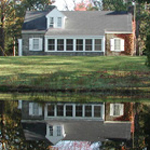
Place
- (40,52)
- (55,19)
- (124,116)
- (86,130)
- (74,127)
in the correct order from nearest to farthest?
(86,130) → (74,127) → (124,116) → (40,52) → (55,19)

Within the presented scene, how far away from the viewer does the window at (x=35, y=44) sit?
37.8 meters

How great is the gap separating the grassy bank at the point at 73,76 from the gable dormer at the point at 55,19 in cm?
1219

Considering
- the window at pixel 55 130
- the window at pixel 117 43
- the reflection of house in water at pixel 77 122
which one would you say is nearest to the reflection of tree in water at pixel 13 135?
the reflection of house in water at pixel 77 122

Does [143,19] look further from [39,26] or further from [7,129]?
Result: [7,129]

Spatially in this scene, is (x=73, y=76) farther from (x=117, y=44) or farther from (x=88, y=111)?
(x=117, y=44)

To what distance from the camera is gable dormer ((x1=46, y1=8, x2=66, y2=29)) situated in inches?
1521

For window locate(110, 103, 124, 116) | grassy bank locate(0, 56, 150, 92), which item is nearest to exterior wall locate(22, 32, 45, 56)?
grassy bank locate(0, 56, 150, 92)

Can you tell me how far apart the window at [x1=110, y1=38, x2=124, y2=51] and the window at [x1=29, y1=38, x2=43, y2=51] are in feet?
23.5

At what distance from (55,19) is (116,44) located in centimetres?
684

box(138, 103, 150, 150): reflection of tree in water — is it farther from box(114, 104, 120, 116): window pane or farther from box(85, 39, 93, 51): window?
box(85, 39, 93, 51): window

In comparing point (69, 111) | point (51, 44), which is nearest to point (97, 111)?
point (69, 111)

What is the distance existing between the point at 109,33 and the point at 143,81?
17.9 metres

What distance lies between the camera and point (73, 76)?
2138 cm

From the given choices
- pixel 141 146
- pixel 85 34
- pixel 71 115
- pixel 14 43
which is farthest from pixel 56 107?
pixel 14 43
